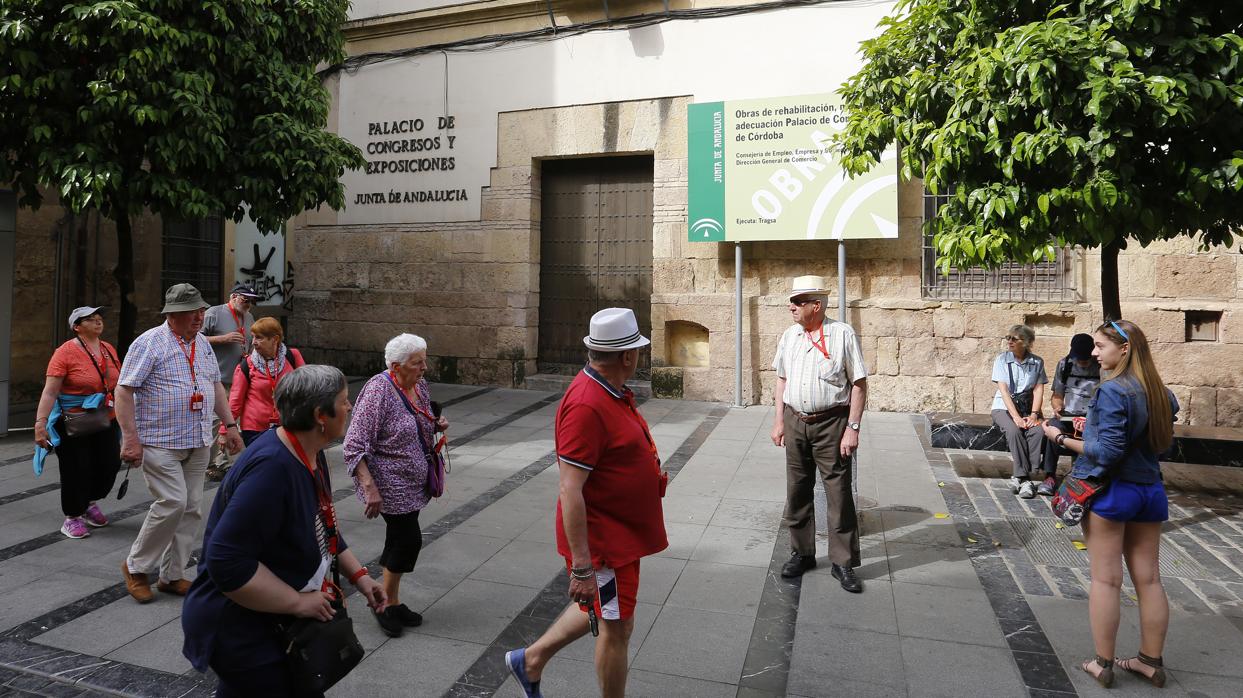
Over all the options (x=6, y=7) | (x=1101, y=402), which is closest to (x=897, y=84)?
(x=1101, y=402)

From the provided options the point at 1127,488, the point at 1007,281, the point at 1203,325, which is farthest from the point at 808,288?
the point at 1203,325

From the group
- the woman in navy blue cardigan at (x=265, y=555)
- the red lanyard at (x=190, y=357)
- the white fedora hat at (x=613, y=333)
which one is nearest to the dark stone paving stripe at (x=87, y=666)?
the red lanyard at (x=190, y=357)

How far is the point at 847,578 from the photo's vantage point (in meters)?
4.50

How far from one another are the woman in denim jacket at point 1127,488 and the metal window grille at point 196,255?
42.1 ft

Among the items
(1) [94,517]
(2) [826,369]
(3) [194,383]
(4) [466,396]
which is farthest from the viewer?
(4) [466,396]

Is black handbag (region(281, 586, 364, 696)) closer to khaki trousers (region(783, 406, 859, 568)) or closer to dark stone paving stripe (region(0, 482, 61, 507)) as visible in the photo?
khaki trousers (region(783, 406, 859, 568))

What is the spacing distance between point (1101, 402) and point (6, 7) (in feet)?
28.6

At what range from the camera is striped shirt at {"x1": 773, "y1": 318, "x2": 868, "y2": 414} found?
458 centimetres

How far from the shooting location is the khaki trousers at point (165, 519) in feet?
13.9

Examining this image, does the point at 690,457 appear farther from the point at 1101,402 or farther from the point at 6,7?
the point at 6,7

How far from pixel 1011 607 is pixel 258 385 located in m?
4.75

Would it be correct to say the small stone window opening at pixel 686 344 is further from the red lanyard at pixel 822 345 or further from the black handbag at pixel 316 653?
the black handbag at pixel 316 653

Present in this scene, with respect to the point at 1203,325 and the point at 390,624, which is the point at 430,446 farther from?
the point at 1203,325

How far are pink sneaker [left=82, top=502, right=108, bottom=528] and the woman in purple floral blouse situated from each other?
2.88m
